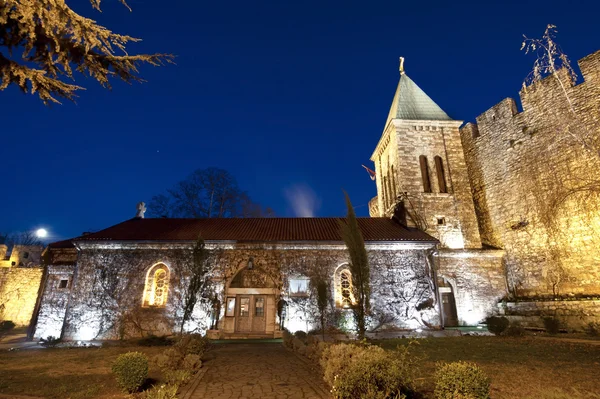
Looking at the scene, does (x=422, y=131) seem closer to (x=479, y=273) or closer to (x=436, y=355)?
(x=479, y=273)

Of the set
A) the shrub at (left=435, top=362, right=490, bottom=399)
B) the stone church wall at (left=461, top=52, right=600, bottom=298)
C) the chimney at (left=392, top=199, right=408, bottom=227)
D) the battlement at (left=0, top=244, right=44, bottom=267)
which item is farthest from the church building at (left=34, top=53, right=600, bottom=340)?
the battlement at (left=0, top=244, right=44, bottom=267)

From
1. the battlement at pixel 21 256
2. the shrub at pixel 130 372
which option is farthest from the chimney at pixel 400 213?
the battlement at pixel 21 256

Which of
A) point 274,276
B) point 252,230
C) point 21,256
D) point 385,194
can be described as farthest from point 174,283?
point 21,256

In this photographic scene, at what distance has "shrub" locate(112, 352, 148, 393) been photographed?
601cm

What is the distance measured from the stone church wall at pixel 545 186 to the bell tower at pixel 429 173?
144cm

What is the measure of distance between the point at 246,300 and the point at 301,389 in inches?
434

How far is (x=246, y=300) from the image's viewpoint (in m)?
16.8

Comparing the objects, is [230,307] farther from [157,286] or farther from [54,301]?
[54,301]

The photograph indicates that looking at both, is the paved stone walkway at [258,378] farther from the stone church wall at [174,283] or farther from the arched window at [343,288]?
the stone church wall at [174,283]

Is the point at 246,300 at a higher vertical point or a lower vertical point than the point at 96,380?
higher

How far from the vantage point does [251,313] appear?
653 inches

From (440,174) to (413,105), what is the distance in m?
6.13

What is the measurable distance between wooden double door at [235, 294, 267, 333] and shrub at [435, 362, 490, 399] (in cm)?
1312

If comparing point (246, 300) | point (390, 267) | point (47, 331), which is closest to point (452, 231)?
point (390, 267)
